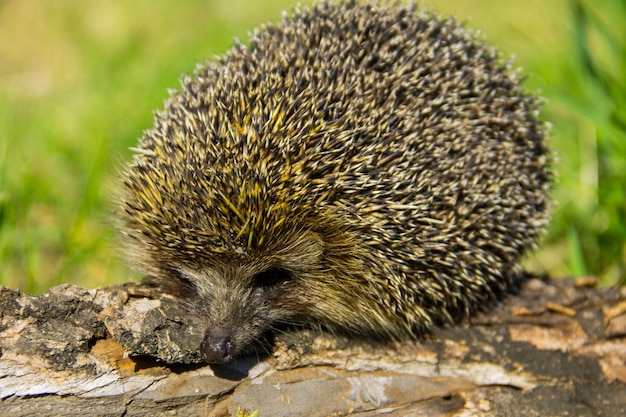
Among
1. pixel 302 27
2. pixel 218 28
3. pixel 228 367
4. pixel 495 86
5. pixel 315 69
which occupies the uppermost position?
pixel 218 28

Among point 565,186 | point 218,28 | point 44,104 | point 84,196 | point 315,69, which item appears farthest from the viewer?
point 218,28

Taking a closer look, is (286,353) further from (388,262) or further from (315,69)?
(315,69)

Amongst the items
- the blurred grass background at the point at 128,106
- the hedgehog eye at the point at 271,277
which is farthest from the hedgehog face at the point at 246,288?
the blurred grass background at the point at 128,106

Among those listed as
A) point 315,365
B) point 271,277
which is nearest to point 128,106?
point 271,277

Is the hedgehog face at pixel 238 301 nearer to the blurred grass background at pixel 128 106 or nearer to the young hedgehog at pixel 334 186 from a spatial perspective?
the young hedgehog at pixel 334 186

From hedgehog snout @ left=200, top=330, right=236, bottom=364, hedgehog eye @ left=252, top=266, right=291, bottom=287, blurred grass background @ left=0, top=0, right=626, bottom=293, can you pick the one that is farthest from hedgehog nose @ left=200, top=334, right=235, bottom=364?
blurred grass background @ left=0, top=0, right=626, bottom=293

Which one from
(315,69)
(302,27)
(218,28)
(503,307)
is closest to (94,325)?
(315,69)
